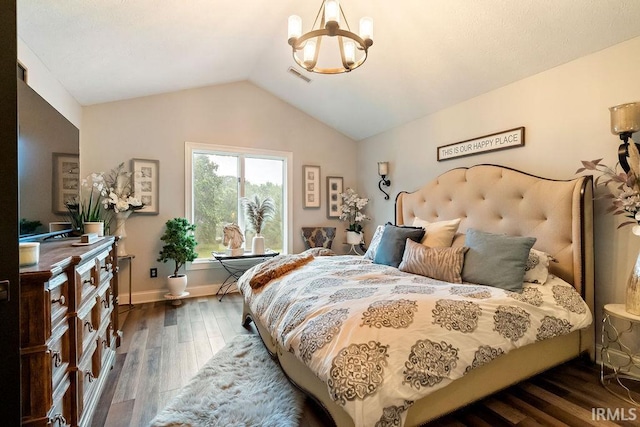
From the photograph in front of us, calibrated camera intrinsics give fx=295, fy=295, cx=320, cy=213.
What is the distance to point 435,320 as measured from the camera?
138 cm

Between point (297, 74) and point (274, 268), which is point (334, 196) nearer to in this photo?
point (297, 74)

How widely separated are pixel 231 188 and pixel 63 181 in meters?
2.28

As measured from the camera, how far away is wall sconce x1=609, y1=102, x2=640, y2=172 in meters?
1.79

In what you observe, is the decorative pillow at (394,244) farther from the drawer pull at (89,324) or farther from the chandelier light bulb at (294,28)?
the drawer pull at (89,324)

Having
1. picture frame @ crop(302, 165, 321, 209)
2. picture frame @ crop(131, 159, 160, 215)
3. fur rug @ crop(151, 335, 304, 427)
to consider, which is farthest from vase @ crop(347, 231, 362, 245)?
picture frame @ crop(131, 159, 160, 215)

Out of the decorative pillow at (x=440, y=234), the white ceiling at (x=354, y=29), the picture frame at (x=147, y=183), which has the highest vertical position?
the white ceiling at (x=354, y=29)

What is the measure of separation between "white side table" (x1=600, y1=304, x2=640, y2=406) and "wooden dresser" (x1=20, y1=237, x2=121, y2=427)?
2.87m

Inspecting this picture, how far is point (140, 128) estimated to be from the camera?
3641mm

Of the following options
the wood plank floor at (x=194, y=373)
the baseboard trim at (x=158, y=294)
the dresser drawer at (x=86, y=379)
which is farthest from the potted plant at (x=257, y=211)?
the dresser drawer at (x=86, y=379)

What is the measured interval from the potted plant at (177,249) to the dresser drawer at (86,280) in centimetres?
174

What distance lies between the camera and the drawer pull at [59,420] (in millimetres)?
1115

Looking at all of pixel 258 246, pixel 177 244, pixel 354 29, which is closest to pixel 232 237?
pixel 258 246

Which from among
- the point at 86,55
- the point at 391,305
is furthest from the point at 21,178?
the point at 391,305

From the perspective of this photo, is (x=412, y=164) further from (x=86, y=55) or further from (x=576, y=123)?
(x=86, y=55)
